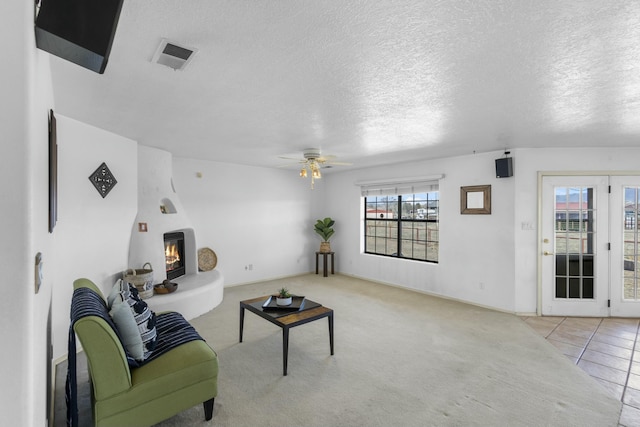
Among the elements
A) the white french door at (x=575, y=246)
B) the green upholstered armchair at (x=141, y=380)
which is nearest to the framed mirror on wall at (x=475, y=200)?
the white french door at (x=575, y=246)

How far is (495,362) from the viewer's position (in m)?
3.09

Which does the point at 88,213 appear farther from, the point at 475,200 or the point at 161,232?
the point at 475,200

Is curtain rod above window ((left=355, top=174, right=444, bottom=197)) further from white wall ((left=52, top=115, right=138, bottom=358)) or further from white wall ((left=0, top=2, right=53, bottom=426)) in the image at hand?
white wall ((left=0, top=2, right=53, bottom=426))

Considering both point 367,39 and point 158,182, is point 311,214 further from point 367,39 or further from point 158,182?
point 367,39

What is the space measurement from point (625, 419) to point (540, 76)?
2.47 metres

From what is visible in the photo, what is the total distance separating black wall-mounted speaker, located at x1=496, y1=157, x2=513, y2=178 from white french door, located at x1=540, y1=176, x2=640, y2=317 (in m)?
0.50

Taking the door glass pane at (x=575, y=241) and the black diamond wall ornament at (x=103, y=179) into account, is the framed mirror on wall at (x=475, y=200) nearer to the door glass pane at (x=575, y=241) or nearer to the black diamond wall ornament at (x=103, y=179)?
the door glass pane at (x=575, y=241)

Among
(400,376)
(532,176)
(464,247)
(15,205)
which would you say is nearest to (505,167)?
(532,176)

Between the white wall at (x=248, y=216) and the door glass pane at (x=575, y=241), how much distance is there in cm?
461

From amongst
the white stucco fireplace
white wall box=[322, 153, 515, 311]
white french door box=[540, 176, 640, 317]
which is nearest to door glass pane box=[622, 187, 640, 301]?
white french door box=[540, 176, 640, 317]

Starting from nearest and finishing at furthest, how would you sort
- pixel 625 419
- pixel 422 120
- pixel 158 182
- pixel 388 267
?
pixel 625 419, pixel 422 120, pixel 158 182, pixel 388 267

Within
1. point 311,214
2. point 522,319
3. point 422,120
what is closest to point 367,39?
point 422,120

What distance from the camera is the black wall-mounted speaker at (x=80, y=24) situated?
1.00 m

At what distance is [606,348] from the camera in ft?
11.3
